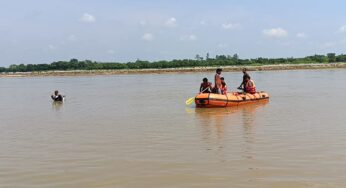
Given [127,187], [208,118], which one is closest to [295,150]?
[127,187]

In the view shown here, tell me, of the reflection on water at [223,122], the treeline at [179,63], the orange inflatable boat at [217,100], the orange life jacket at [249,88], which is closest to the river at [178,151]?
the reflection on water at [223,122]

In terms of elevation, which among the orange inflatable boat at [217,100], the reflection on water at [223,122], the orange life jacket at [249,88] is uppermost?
the orange life jacket at [249,88]

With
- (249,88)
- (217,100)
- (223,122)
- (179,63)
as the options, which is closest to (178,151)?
(223,122)

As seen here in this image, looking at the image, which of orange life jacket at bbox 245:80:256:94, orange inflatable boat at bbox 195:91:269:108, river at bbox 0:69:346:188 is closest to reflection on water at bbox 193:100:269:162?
river at bbox 0:69:346:188

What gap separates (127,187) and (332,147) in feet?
14.2

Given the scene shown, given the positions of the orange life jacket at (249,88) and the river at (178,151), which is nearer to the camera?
the river at (178,151)

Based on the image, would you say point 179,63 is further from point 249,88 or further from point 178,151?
point 178,151

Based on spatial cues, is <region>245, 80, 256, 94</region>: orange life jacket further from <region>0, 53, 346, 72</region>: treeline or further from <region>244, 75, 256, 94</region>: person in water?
<region>0, 53, 346, 72</region>: treeline

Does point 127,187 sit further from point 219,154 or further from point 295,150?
point 295,150

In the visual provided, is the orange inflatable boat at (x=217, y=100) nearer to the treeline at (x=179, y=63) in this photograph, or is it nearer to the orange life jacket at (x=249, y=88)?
the orange life jacket at (x=249, y=88)

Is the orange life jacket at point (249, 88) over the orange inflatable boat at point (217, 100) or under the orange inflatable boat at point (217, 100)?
over

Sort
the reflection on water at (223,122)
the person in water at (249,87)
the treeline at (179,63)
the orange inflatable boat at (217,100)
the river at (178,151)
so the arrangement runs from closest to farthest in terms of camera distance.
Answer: the river at (178,151) < the reflection on water at (223,122) < the orange inflatable boat at (217,100) < the person in water at (249,87) < the treeline at (179,63)

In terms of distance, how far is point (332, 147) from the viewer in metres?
9.00

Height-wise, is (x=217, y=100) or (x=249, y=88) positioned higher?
(x=249, y=88)
